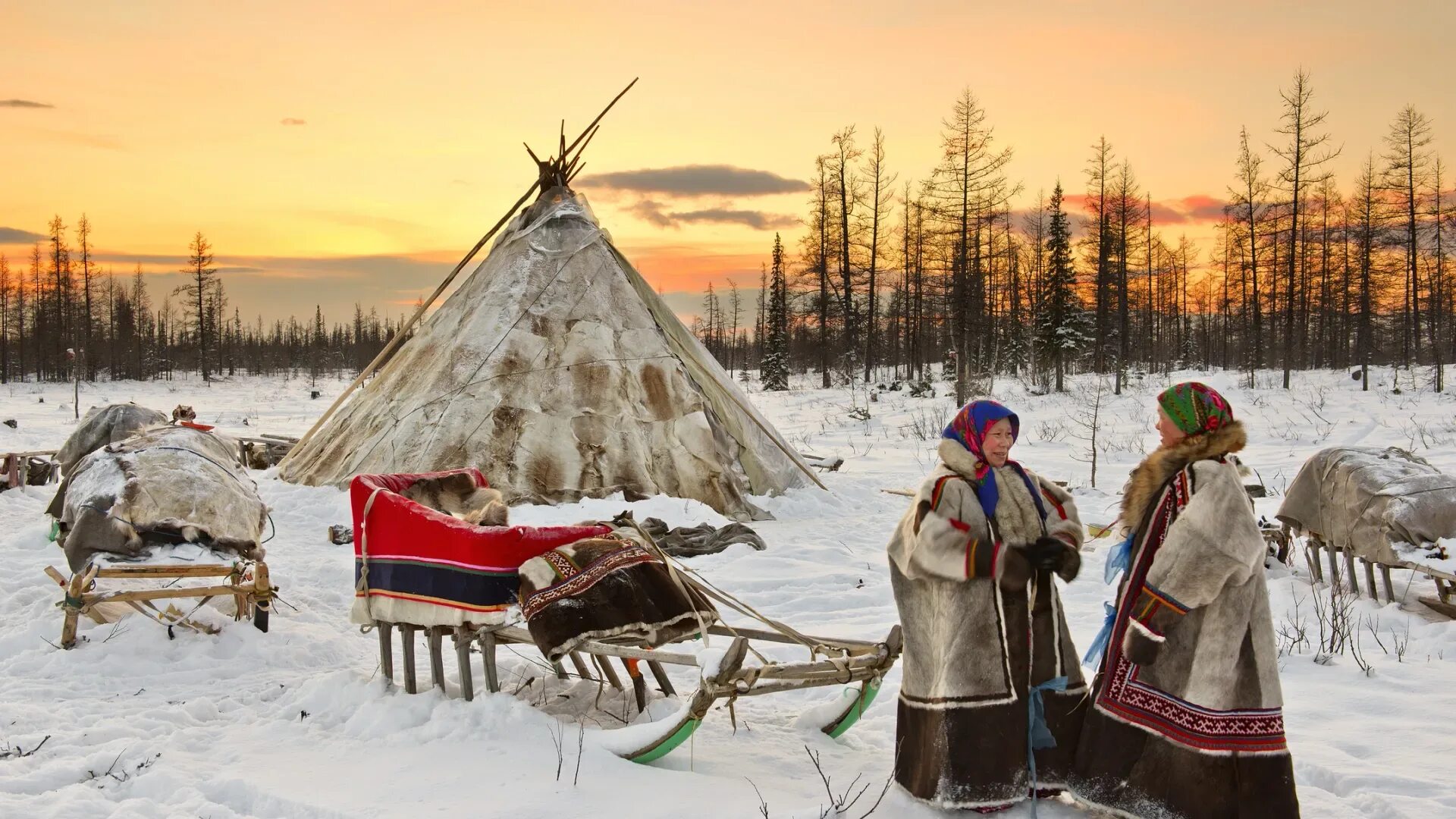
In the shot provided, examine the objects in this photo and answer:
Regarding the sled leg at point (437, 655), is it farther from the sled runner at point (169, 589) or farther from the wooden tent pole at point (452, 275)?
the wooden tent pole at point (452, 275)

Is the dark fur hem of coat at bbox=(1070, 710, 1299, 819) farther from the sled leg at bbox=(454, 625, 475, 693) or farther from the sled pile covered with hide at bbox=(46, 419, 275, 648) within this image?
the sled pile covered with hide at bbox=(46, 419, 275, 648)

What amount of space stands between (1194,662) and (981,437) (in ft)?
3.34

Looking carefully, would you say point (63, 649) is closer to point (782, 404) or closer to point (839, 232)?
point (782, 404)

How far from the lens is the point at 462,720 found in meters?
4.10

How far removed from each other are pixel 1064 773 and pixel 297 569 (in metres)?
6.46

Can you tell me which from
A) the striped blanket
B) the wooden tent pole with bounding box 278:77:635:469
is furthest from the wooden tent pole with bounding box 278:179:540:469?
the striped blanket

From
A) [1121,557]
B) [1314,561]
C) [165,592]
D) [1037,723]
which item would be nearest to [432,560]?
[165,592]

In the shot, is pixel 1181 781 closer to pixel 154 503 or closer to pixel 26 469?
pixel 154 503

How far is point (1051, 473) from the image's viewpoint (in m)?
13.2

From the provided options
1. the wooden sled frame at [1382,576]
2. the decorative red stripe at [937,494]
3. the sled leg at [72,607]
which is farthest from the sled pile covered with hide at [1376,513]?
the sled leg at [72,607]

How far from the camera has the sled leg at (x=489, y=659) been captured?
411 centimetres

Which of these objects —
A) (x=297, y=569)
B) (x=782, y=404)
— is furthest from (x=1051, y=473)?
(x=782, y=404)

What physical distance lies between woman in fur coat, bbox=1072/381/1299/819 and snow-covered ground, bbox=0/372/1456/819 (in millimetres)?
407

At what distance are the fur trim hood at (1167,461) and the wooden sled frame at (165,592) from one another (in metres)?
4.79
